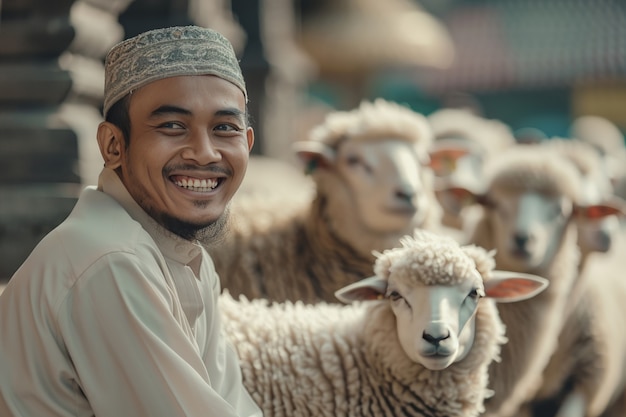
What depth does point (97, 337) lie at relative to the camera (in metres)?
2.08

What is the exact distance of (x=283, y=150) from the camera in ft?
39.1

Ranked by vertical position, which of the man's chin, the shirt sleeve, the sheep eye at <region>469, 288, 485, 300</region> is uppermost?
the man's chin

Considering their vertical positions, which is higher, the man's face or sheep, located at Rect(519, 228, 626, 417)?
the man's face

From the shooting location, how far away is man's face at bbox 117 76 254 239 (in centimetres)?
225

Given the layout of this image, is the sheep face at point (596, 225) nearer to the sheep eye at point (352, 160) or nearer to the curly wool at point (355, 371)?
the sheep eye at point (352, 160)

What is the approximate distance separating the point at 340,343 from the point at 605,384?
2.17 m

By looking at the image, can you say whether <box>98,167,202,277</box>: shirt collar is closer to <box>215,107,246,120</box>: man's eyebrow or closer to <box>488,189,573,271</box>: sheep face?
<box>215,107,246,120</box>: man's eyebrow

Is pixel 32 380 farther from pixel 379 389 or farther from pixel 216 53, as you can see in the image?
pixel 379 389

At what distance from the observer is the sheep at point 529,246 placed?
4055mm

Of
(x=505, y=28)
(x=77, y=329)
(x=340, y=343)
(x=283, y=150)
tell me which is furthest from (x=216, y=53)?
(x=505, y=28)

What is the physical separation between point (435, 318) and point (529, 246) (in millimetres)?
1549

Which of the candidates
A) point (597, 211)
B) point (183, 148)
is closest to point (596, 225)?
point (597, 211)

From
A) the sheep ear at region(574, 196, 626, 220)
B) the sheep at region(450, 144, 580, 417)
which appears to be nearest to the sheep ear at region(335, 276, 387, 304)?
the sheep at region(450, 144, 580, 417)

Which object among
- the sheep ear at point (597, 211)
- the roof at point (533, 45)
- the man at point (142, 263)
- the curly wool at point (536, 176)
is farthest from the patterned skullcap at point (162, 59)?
the roof at point (533, 45)
